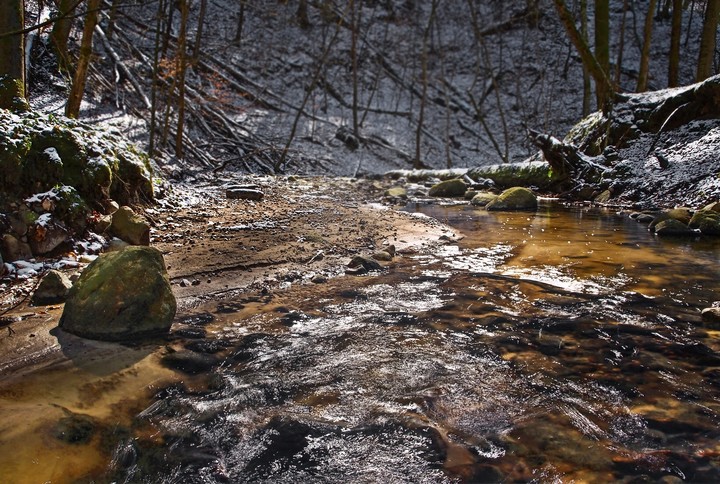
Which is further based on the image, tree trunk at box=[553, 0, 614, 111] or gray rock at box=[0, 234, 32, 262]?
tree trunk at box=[553, 0, 614, 111]

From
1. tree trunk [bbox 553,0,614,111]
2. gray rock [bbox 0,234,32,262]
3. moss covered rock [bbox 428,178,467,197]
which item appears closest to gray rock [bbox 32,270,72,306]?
gray rock [bbox 0,234,32,262]

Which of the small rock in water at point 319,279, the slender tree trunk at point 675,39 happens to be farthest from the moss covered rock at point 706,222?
the slender tree trunk at point 675,39

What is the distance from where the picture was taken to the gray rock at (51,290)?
3.62 m

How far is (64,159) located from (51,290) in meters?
2.31

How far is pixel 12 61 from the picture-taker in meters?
5.76

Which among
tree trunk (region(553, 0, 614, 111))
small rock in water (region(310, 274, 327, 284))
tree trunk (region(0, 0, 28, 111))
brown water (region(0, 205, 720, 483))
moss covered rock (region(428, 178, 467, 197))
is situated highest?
tree trunk (region(553, 0, 614, 111))

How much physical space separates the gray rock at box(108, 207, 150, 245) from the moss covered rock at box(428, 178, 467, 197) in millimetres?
8805

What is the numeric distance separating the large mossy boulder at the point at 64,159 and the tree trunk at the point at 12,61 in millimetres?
255

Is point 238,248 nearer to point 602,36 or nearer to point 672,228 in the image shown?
point 672,228

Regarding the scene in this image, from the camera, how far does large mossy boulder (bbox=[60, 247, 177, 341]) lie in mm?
3160

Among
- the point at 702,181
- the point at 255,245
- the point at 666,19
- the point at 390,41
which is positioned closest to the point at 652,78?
the point at 666,19

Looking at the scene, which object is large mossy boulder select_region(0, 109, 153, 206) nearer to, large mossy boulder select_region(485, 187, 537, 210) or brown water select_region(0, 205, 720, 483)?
brown water select_region(0, 205, 720, 483)

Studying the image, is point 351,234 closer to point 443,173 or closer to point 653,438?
point 653,438

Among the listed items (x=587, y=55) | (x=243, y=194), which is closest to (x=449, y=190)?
(x=587, y=55)
